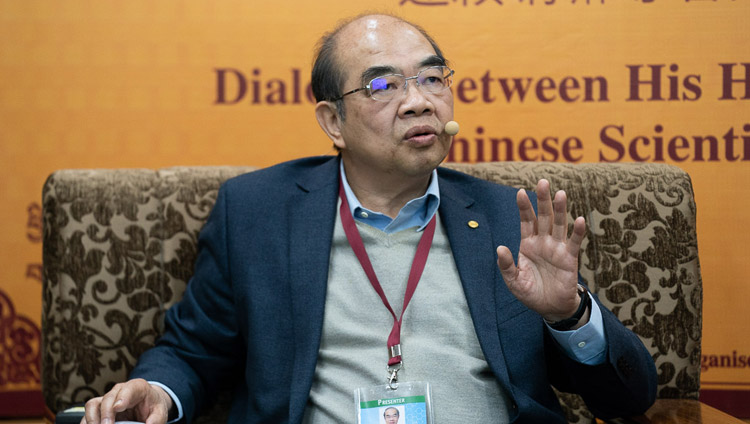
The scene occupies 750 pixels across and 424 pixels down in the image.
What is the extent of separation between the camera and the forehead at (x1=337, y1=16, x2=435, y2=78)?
1.91 metres

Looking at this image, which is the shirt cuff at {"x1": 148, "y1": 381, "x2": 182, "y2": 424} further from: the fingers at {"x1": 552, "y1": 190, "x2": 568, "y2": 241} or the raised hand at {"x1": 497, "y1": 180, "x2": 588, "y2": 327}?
the fingers at {"x1": 552, "y1": 190, "x2": 568, "y2": 241}

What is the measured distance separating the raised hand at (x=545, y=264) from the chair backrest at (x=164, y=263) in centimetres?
54

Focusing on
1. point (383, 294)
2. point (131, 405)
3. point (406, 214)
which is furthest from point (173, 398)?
point (406, 214)

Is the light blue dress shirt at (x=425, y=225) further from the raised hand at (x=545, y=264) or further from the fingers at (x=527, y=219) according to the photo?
the fingers at (x=527, y=219)

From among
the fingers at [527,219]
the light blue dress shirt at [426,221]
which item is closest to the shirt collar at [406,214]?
the light blue dress shirt at [426,221]

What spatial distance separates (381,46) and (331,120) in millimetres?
296

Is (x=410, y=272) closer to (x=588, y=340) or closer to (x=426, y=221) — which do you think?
(x=426, y=221)

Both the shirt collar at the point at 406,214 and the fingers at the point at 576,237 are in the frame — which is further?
the shirt collar at the point at 406,214

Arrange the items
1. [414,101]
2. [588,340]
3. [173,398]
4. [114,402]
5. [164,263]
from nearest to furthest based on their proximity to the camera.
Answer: [114,402] → [588,340] → [173,398] → [414,101] → [164,263]

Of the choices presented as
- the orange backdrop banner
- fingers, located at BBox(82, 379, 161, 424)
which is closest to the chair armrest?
the orange backdrop banner

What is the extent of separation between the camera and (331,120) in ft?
6.86

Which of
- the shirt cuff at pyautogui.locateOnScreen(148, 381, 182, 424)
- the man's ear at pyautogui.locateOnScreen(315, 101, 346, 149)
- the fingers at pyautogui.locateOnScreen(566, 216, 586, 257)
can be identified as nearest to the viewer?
the fingers at pyautogui.locateOnScreen(566, 216, 586, 257)

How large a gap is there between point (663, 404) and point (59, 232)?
6.02 feet

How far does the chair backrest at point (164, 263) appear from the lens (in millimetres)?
1954
